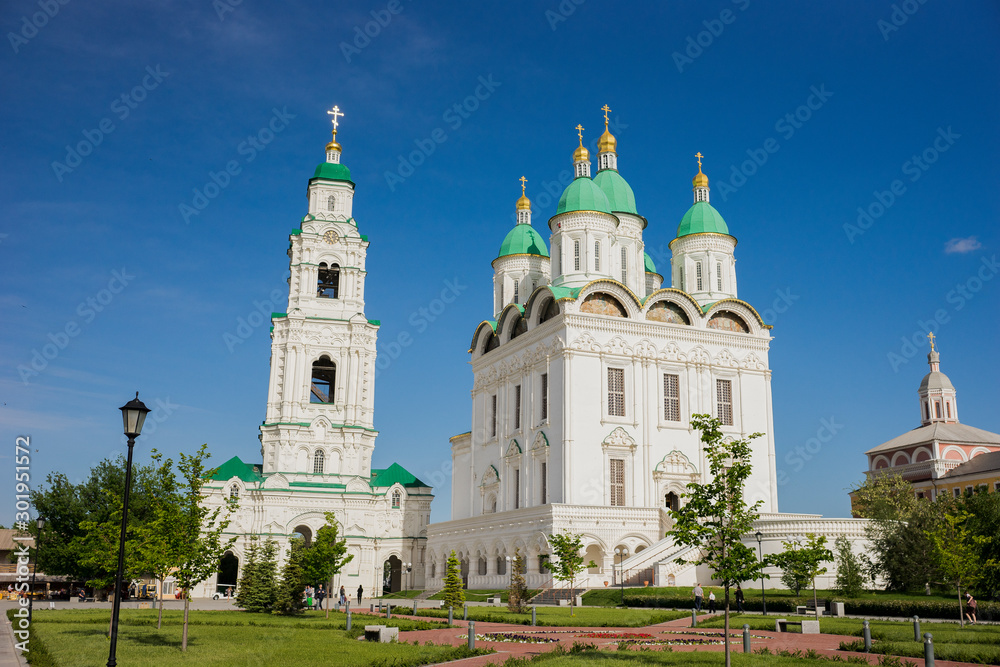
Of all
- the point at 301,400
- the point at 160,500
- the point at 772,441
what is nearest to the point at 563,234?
the point at 772,441

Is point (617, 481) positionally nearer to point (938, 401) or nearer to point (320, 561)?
point (320, 561)

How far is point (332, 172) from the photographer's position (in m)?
58.4

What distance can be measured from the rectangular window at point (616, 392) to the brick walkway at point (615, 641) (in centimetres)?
1849

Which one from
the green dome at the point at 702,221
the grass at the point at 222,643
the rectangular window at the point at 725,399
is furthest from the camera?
the green dome at the point at 702,221

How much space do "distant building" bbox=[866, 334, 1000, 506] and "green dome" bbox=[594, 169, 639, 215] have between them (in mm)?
26425

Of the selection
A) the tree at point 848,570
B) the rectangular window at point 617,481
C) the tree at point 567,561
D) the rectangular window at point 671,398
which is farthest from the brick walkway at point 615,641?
the rectangular window at point 671,398

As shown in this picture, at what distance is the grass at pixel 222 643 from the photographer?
16.3m

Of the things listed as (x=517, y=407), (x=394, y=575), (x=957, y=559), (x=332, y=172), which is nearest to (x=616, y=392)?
(x=517, y=407)

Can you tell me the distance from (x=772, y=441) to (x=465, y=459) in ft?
64.1

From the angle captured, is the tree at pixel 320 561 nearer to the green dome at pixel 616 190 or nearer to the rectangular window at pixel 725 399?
the rectangular window at pixel 725 399

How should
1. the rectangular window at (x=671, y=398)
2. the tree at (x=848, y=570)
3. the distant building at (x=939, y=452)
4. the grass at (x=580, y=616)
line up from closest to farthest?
1. the grass at (x=580, y=616)
2. the tree at (x=848, y=570)
3. the rectangular window at (x=671, y=398)
4. the distant building at (x=939, y=452)

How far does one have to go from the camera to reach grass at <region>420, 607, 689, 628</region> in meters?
25.2

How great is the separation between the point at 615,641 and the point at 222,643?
889 cm

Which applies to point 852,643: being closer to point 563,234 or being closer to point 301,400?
point 563,234
